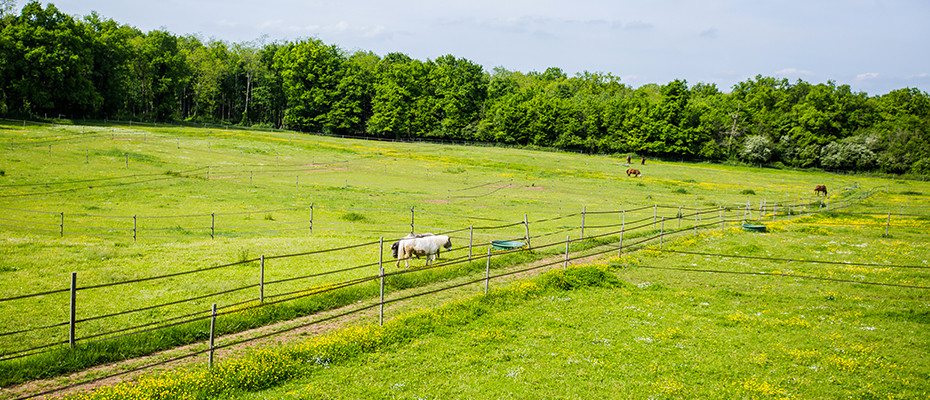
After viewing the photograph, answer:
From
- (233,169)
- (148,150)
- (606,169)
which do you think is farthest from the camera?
(606,169)

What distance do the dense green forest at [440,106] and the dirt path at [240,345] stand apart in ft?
296

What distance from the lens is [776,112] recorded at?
112 meters

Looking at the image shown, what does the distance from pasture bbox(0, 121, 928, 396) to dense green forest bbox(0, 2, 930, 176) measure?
44.4 feet

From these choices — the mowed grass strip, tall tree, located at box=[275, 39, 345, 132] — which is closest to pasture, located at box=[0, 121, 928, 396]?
the mowed grass strip

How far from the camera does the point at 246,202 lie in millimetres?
36969

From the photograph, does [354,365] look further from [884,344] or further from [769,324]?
[884,344]

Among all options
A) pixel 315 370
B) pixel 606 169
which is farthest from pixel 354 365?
pixel 606 169

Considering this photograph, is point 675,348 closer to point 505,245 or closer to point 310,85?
point 505,245

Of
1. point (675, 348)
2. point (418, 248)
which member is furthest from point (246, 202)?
point (675, 348)

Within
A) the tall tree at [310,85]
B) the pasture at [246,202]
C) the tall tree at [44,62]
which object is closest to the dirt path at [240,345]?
the pasture at [246,202]

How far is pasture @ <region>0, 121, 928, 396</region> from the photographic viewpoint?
1722 cm

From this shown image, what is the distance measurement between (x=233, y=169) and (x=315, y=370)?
4821 cm

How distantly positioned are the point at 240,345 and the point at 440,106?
352ft

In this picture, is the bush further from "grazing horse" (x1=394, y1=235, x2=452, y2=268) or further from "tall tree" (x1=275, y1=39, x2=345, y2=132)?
"grazing horse" (x1=394, y1=235, x2=452, y2=268)
